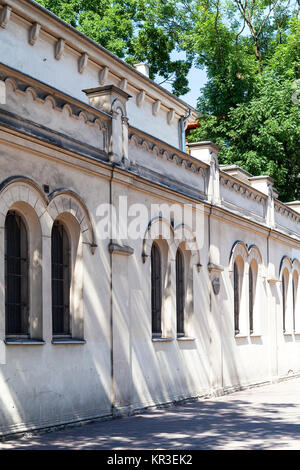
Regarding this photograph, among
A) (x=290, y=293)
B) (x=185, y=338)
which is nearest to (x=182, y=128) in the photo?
(x=290, y=293)

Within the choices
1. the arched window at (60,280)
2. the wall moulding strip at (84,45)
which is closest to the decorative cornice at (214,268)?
the wall moulding strip at (84,45)

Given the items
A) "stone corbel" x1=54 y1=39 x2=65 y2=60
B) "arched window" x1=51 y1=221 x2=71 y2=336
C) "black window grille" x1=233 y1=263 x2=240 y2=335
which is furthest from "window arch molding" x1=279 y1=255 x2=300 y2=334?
"arched window" x1=51 y1=221 x2=71 y2=336

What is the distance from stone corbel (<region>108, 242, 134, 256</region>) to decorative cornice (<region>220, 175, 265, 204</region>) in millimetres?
6100

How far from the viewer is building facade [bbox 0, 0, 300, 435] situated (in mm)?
11695

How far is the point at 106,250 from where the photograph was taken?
549 inches

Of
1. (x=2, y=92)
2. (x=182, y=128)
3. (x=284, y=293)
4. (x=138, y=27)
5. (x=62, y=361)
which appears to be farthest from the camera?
(x=138, y=27)

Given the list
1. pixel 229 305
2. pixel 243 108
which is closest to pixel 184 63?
pixel 243 108

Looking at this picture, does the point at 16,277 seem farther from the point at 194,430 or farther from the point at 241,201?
the point at 241,201

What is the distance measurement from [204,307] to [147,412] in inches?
158

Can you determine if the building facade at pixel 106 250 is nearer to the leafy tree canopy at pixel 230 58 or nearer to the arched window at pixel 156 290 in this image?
the arched window at pixel 156 290

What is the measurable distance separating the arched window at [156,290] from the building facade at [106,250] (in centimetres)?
4

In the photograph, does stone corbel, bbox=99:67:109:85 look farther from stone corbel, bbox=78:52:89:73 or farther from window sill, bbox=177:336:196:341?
window sill, bbox=177:336:196:341

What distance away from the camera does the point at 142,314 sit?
15195 mm

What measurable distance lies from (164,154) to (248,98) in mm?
18049
